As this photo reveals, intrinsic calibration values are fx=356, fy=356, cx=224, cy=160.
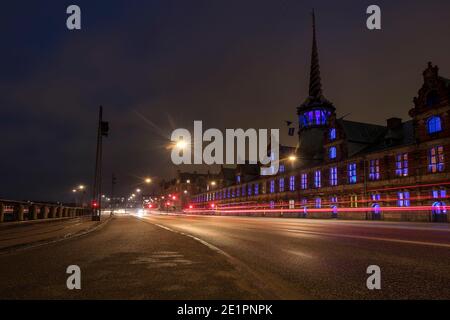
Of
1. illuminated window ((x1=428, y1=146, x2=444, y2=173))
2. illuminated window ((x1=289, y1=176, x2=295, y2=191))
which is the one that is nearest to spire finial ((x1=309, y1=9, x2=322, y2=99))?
illuminated window ((x1=289, y1=176, x2=295, y2=191))

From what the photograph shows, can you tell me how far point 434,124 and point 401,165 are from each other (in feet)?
16.2

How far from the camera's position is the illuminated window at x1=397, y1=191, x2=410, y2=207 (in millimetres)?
33844

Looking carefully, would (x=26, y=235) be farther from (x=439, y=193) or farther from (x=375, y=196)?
(x=375, y=196)

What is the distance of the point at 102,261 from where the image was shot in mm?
6625

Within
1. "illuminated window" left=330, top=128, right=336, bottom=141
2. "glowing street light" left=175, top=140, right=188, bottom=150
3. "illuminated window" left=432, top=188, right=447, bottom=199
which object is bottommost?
"illuminated window" left=432, top=188, right=447, bottom=199

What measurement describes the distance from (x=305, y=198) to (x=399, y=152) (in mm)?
17446

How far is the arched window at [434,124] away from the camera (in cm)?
3200

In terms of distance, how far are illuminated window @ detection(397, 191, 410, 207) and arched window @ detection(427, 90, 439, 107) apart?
28.2 ft

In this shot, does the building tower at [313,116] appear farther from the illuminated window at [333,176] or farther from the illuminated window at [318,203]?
the illuminated window at [333,176]

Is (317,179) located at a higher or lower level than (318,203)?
higher

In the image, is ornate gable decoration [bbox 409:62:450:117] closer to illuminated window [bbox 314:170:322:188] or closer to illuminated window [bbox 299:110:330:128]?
illuminated window [bbox 314:170:322:188]

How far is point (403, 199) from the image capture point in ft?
112

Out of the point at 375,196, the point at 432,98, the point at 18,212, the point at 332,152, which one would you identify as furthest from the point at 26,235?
the point at 332,152
